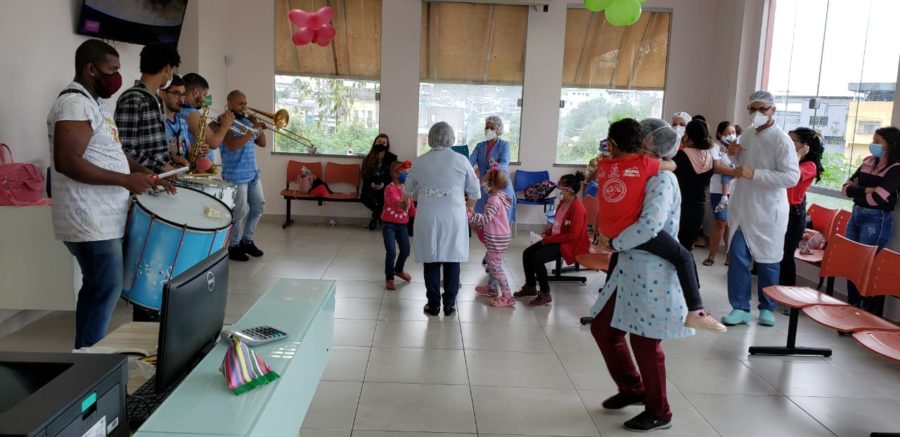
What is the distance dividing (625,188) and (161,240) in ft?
7.44

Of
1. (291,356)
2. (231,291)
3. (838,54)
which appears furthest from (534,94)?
(291,356)

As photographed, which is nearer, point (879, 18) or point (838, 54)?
point (879, 18)

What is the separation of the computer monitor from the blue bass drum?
1.59 m

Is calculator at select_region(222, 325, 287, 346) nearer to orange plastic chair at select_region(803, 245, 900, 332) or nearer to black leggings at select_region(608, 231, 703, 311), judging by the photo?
black leggings at select_region(608, 231, 703, 311)

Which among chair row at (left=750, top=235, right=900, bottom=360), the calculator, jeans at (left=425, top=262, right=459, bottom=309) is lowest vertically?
jeans at (left=425, top=262, right=459, bottom=309)

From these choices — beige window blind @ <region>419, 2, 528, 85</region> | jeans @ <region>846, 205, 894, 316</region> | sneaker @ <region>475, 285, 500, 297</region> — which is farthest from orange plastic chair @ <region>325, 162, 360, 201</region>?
jeans @ <region>846, 205, 894, 316</region>

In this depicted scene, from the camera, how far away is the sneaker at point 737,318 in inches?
186

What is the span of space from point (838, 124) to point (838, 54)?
0.71 meters

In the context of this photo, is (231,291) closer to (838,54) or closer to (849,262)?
(849,262)

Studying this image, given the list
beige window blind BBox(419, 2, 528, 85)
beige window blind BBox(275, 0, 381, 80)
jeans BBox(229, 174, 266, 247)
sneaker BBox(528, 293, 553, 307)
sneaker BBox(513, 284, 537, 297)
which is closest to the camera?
sneaker BBox(528, 293, 553, 307)

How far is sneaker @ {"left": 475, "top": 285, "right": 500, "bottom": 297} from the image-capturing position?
5.29 m

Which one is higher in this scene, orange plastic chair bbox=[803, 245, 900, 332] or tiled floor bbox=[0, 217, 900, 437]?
orange plastic chair bbox=[803, 245, 900, 332]

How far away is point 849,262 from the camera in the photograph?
3.88m

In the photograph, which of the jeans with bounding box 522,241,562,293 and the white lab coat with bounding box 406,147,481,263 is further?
the jeans with bounding box 522,241,562,293
